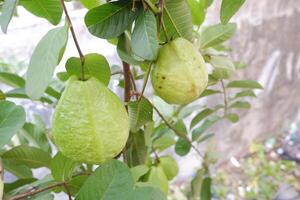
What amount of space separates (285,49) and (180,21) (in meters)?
2.23

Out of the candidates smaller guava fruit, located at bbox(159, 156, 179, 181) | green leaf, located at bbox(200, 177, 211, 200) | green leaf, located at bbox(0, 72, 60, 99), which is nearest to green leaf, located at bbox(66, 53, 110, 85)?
green leaf, located at bbox(0, 72, 60, 99)

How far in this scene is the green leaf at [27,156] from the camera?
2.14 ft

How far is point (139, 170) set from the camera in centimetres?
67

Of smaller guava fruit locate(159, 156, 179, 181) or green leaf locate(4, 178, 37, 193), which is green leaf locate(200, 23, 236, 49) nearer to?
smaller guava fruit locate(159, 156, 179, 181)

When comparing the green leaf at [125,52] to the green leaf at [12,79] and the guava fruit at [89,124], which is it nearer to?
the guava fruit at [89,124]

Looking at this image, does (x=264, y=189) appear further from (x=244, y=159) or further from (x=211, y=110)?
(x=211, y=110)

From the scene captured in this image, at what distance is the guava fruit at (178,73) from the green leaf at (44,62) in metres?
0.12

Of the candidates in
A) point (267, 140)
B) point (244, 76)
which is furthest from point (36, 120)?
point (267, 140)

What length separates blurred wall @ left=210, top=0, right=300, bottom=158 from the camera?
2.38m

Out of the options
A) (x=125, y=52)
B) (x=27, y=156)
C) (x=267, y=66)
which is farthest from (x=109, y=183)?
(x=267, y=66)

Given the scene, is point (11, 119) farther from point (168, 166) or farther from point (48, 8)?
point (168, 166)

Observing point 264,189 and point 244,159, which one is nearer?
point 264,189

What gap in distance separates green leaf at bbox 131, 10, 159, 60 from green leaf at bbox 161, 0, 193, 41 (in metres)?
0.07

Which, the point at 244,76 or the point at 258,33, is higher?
the point at 258,33
